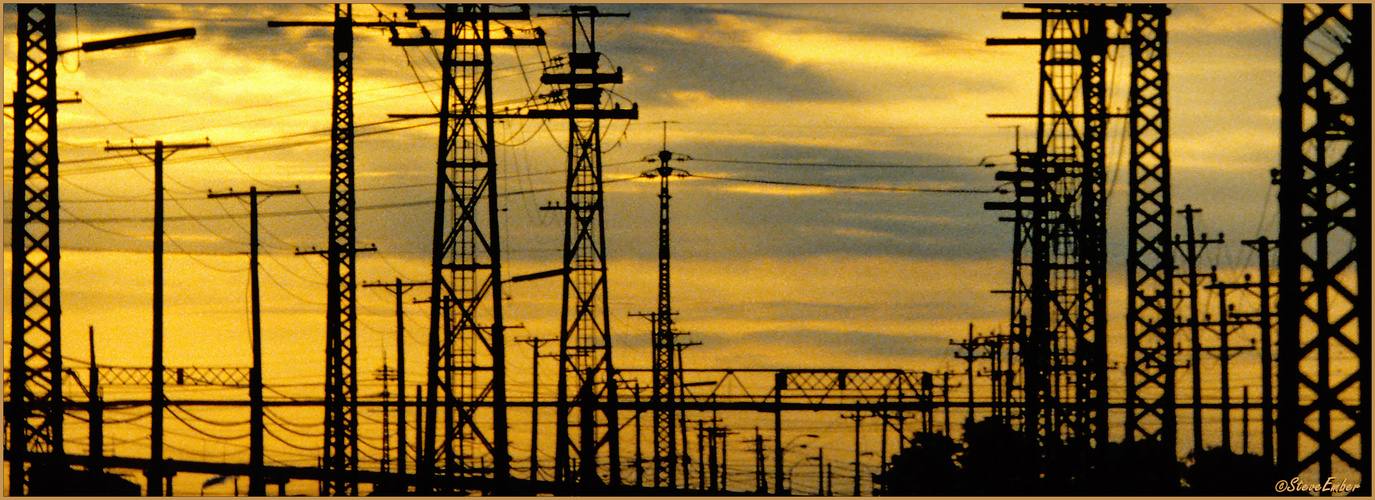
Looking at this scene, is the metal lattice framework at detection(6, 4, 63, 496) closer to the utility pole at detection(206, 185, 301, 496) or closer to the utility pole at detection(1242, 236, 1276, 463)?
the utility pole at detection(206, 185, 301, 496)

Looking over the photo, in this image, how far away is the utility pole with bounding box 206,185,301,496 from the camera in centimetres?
2909

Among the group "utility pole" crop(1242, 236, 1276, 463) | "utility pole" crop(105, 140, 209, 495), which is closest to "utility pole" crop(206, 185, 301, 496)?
"utility pole" crop(105, 140, 209, 495)

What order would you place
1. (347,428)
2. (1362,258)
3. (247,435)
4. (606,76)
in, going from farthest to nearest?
(347,428)
(606,76)
(247,435)
(1362,258)

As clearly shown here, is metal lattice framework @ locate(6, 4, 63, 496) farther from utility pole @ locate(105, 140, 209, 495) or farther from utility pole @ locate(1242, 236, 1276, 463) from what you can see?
utility pole @ locate(1242, 236, 1276, 463)

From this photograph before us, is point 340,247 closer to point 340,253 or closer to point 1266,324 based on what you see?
point 340,253

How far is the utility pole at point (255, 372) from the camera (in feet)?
95.4

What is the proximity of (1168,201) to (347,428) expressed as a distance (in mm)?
25907

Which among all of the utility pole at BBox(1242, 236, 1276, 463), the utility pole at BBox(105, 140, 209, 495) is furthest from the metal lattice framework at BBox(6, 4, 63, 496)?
the utility pole at BBox(1242, 236, 1276, 463)

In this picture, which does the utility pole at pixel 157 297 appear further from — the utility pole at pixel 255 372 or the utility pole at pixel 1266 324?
the utility pole at pixel 1266 324

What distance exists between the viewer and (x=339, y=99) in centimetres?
3641

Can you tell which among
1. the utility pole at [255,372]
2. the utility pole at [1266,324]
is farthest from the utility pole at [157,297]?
the utility pole at [1266,324]

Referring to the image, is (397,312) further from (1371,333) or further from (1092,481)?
(1371,333)

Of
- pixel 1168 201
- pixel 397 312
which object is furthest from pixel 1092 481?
pixel 397 312

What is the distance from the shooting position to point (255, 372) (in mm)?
35062
